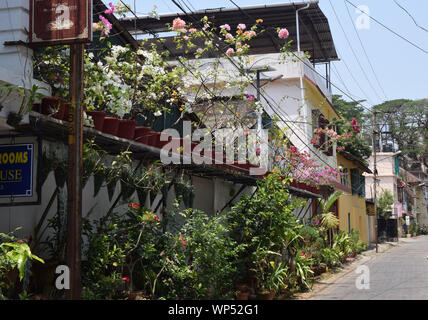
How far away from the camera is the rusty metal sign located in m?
6.21

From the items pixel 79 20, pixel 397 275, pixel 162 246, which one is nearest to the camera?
pixel 79 20

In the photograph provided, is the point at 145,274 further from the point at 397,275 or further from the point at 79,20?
the point at 397,275

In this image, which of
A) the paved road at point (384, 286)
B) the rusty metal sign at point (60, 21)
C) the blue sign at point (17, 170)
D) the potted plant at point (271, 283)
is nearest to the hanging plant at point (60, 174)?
the blue sign at point (17, 170)

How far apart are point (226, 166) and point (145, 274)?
367 centimetres

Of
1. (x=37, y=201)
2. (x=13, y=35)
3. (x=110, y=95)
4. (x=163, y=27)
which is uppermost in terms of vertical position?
(x=163, y=27)

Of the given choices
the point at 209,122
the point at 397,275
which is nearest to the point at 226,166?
the point at 209,122

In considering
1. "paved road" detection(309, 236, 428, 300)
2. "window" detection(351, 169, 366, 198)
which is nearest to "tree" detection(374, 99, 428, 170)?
"window" detection(351, 169, 366, 198)

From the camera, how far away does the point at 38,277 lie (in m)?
6.70

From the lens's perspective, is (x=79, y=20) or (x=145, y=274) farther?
(x=145, y=274)

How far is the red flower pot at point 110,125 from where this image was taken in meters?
7.58

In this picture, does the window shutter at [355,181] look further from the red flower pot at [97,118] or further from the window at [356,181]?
A: the red flower pot at [97,118]

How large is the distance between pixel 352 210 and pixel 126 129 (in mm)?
27108

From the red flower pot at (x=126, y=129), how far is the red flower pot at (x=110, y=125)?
0.11 m

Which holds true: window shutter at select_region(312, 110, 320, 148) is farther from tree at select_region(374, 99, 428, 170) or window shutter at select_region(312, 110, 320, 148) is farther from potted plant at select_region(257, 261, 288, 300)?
tree at select_region(374, 99, 428, 170)
